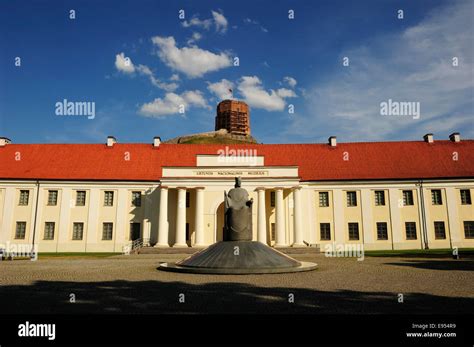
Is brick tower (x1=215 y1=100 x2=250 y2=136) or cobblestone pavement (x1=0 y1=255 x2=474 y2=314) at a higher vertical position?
brick tower (x1=215 y1=100 x2=250 y2=136)

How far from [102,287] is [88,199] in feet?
85.5

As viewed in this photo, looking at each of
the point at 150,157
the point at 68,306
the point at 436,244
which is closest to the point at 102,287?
the point at 68,306

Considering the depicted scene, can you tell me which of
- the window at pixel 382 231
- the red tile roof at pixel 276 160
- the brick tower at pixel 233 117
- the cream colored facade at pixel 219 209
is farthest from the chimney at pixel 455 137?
the brick tower at pixel 233 117

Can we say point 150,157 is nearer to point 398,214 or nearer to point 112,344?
point 398,214

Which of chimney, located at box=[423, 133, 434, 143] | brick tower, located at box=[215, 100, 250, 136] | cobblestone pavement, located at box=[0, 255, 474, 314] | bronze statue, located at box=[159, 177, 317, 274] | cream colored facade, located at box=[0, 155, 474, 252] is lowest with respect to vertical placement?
cobblestone pavement, located at box=[0, 255, 474, 314]

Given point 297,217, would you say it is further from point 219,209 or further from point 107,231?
point 107,231

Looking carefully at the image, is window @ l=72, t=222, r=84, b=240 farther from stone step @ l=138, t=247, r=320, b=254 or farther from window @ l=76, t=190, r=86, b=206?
stone step @ l=138, t=247, r=320, b=254

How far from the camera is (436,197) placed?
33.7m

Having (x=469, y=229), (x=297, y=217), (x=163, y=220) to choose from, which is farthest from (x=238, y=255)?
(x=469, y=229)

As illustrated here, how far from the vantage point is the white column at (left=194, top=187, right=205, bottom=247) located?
31389mm

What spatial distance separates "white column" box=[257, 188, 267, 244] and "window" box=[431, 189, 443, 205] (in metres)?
15.9

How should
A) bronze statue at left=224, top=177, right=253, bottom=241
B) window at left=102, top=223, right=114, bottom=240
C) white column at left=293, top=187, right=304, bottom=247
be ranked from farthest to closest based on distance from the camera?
window at left=102, top=223, right=114, bottom=240, white column at left=293, top=187, right=304, bottom=247, bronze statue at left=224, top=177, right=253, bottom=241

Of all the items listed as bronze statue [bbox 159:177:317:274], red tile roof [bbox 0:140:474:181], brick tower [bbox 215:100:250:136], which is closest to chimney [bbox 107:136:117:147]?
red tile roof [bbox 0:140:474:181]

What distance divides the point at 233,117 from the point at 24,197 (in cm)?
8307
